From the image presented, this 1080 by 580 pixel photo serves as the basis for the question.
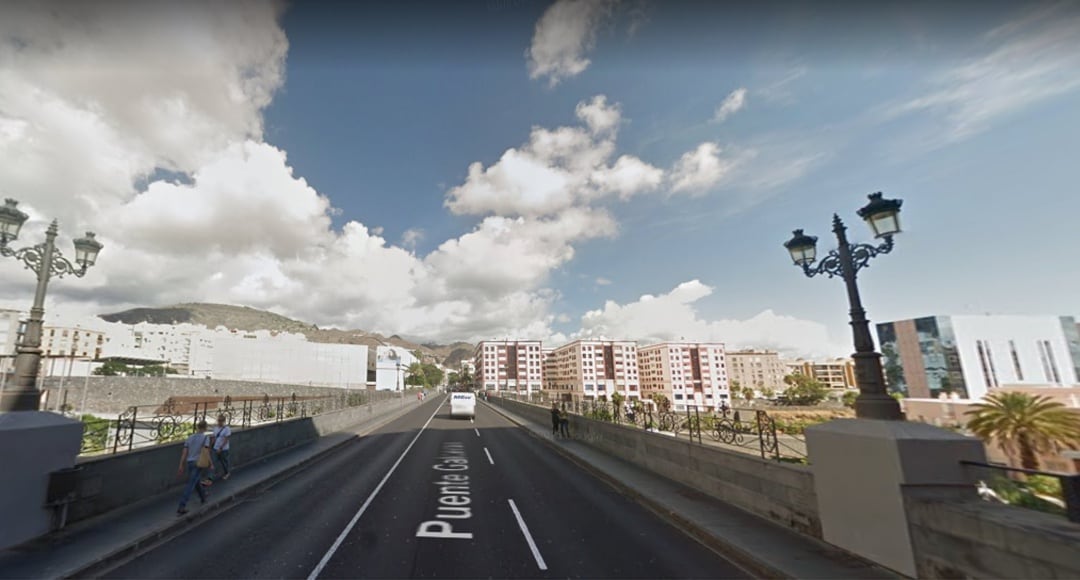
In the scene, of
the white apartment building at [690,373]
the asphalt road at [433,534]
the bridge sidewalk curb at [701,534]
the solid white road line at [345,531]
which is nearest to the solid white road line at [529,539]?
the asphalt road at [433,534]

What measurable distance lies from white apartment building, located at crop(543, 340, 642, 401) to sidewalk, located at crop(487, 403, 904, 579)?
119 meters

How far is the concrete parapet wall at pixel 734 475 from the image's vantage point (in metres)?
7.21

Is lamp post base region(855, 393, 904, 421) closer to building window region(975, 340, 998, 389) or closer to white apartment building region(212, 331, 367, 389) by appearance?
white apartment building region(212, 331, 367, 389)

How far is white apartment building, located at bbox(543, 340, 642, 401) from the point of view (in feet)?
424

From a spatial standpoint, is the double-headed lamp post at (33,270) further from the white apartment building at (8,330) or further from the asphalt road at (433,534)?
the white apartment building at (8,330)

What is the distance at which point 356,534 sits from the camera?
759cm

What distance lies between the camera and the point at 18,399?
25.4 ft

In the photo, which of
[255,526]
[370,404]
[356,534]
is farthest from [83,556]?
[370,404]

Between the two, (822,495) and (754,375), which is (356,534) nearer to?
(822,495)

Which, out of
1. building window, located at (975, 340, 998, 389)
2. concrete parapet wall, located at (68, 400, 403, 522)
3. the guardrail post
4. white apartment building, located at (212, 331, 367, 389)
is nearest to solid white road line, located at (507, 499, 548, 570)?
the guardrail post

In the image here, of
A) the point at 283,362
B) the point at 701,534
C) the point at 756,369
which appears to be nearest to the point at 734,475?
the point at 701,534

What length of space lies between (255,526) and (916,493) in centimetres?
1127

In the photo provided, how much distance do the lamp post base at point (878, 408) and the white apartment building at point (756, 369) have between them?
637ft

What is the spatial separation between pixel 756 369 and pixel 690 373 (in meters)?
72.8
